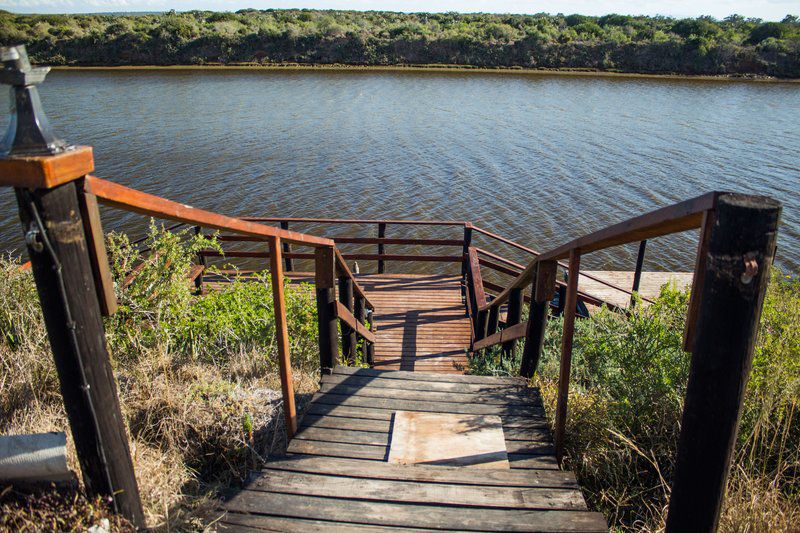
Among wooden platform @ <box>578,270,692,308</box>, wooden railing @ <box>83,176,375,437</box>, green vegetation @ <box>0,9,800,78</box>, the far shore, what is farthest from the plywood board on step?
green vegetation @ <box>0,9,800,78</box>

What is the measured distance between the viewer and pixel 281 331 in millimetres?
2973

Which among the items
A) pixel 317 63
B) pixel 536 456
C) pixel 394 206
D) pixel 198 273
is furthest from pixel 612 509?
pixel 317 63

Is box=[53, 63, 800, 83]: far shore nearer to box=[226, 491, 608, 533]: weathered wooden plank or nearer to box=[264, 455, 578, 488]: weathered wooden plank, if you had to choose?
box=[264, 455, 578, 488]: weathered wooden plank

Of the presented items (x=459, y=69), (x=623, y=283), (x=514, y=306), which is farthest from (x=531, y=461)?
(x=459, y=69)

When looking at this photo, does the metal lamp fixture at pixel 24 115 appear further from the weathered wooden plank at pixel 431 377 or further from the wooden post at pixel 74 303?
the weathered wooden plank at pixel 431 377

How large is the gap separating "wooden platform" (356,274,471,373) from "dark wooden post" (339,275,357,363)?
73.1 inches

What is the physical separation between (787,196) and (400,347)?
52.8ft

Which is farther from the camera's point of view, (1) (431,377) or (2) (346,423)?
(1) (431,377)

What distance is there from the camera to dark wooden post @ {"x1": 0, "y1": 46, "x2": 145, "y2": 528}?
60.2 inches

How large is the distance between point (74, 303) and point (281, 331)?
1.37 meters

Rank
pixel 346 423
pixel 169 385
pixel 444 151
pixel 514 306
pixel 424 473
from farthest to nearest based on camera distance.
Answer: pixel 444 151, pixel 514 306, pixel 169 385, pixel 346 423, pixel 424 473

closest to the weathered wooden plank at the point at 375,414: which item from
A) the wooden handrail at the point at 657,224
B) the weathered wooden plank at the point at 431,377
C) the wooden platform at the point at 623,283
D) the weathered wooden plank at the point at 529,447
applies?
the weathered wooden plank at the point at 529,447

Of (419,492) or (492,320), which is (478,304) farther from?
(419,492)

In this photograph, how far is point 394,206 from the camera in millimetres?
17000
